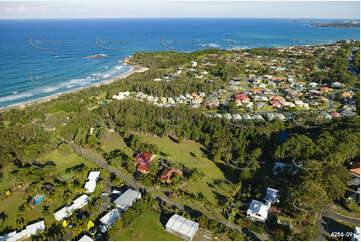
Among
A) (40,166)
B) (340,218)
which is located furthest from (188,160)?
(40,166)

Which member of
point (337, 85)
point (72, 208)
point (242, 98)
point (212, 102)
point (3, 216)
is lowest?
point (3, 216)

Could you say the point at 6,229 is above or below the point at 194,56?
below

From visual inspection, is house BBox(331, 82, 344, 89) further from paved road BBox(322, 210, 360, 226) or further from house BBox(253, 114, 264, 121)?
paved road BBox(322, 210, 360, 226)

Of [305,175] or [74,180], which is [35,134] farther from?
[305,175]

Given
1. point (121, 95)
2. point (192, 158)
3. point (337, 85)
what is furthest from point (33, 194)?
point (337, 85)

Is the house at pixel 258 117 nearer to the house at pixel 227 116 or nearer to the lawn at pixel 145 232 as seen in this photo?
the house at pixel 227 116

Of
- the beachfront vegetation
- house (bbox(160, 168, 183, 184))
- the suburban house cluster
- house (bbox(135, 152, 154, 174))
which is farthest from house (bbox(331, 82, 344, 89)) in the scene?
house (bbox(135, 152, 154, 174))

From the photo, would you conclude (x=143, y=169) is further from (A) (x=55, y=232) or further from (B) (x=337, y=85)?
(B) (x=337, y=85)
